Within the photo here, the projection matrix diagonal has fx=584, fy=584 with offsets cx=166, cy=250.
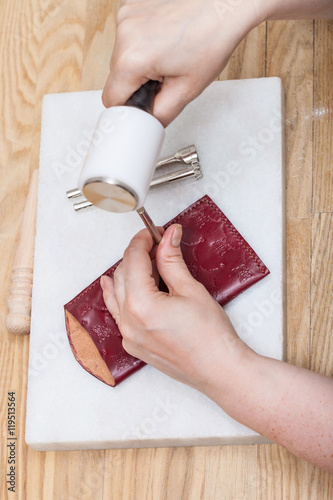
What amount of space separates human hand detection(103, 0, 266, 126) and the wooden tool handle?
31 centimetres

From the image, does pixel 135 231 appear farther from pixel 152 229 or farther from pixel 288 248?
pixel 288 248

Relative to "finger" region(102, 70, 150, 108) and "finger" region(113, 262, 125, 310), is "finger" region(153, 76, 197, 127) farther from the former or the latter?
"finger" region(113, 262, 125, 310)

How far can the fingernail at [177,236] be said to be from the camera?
792 millimetres

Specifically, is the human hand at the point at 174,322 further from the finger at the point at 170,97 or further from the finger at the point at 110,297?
the finger at the point at 170,97

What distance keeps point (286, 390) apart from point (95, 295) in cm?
32

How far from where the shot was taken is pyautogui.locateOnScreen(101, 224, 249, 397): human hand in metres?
0.75

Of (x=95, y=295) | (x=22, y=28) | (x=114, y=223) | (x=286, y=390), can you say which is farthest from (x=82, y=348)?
(x=22, y=28)

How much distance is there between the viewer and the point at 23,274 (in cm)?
94

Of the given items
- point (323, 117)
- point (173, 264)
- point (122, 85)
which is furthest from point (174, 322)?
point (323, 117)

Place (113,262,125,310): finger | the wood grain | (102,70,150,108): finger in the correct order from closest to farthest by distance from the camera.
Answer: (102,70,150,108): finger, (113,262,125,310): finger, the wood grain

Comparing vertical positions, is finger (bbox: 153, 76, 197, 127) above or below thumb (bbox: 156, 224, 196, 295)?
above

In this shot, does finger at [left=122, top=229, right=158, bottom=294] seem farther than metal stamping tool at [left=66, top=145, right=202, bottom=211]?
No

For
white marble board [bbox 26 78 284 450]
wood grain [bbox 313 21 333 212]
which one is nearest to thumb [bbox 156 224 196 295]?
white marble board [bbox 26 78 284 450]

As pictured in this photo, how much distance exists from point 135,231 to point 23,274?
0.65 feet
